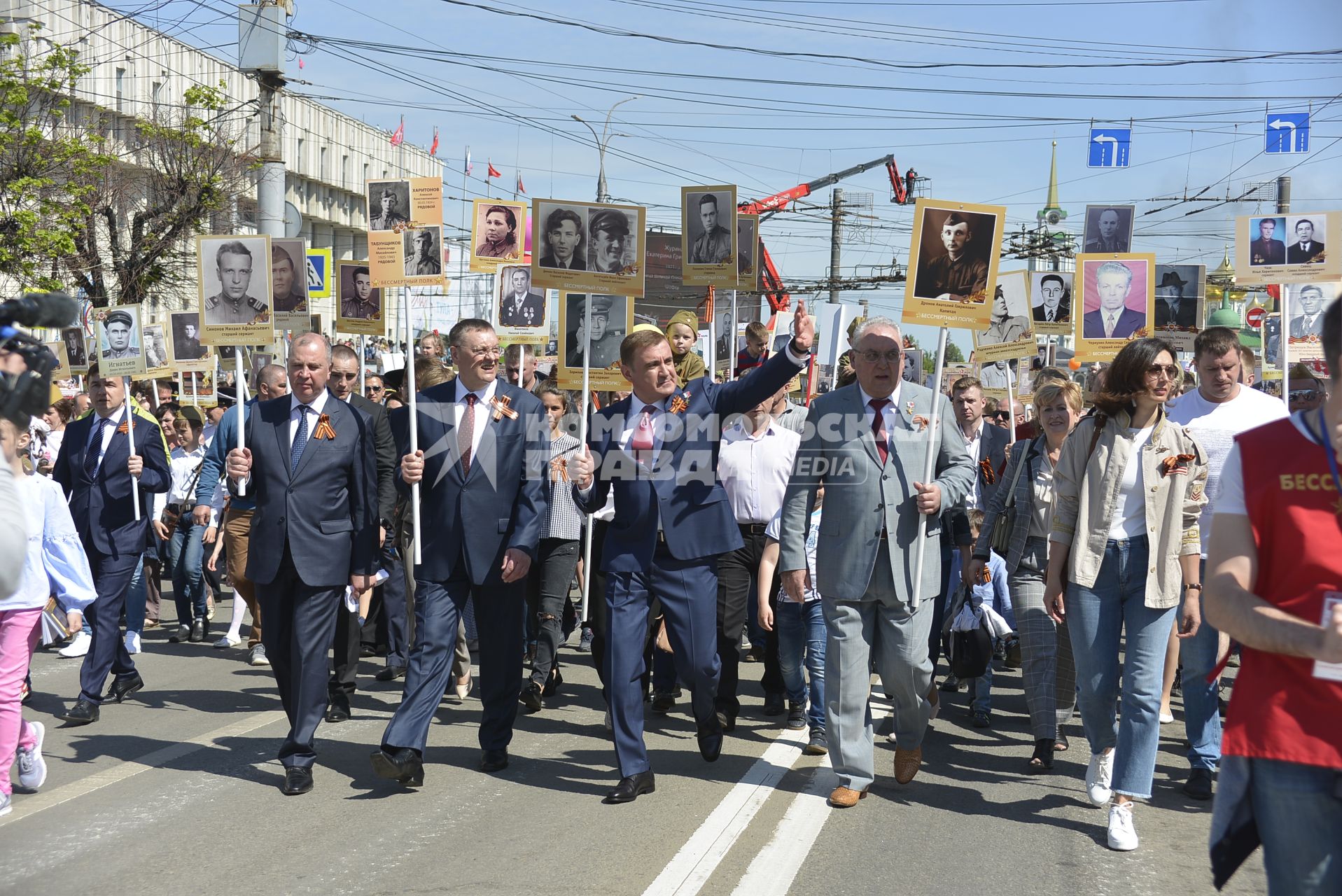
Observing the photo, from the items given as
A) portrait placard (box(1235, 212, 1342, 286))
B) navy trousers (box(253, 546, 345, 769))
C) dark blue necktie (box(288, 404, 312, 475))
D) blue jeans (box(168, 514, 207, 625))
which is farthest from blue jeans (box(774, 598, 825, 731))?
blue jeans (box(168, 514, 207, 625))

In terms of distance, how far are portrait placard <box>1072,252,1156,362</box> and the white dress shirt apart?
142 inches

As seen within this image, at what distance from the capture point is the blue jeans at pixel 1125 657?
5.79m

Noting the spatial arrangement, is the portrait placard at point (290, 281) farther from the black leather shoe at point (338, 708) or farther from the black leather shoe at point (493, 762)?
the black leather shoe at point (493, 762)

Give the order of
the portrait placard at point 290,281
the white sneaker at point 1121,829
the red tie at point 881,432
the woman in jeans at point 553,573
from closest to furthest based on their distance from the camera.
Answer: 1. the white sneaker at point 1121,829
2. the red tie at point 881,432
3. the woman in jeans at point 553,573
4. the portrait placard at point 290,281

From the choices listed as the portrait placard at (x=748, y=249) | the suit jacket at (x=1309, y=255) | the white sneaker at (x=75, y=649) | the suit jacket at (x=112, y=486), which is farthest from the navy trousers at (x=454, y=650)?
the suit jacket at (x=1309, y=255)

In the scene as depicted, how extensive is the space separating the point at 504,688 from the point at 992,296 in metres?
3.28

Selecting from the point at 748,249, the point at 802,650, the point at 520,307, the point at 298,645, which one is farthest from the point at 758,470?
the point at 520,307

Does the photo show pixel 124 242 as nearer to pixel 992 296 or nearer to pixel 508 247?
pixel 508 247

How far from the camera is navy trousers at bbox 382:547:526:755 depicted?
637 centimetres

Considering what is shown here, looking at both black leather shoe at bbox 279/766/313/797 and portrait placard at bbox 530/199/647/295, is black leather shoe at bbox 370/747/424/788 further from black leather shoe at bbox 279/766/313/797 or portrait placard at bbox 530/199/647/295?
portrait placard at bbox 530/199/647/295

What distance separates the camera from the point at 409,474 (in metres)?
6.80

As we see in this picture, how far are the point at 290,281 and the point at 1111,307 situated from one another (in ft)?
21.4

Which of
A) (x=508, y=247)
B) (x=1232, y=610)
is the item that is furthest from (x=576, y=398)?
(x=1232, y=610)

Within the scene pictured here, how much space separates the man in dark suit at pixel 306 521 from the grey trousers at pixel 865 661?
2449mm
